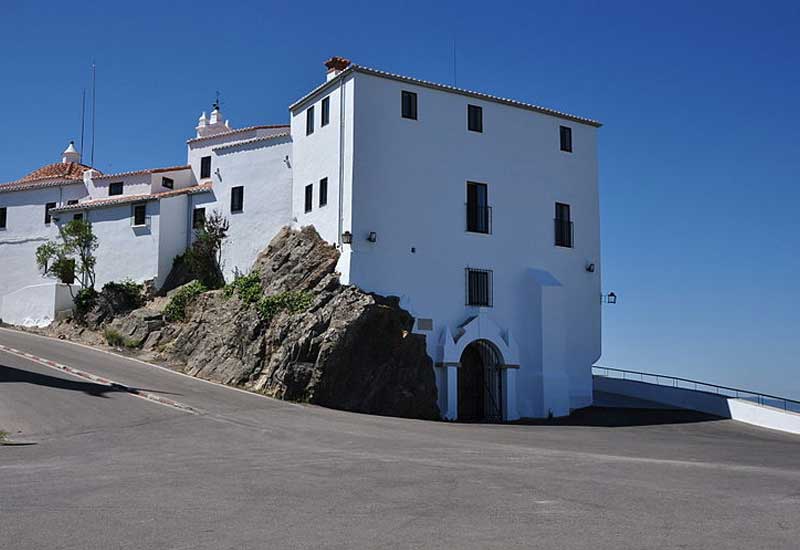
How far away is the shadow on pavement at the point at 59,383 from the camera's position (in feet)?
81.0

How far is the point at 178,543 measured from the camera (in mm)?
8305

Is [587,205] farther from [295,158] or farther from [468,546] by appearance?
[468,546]

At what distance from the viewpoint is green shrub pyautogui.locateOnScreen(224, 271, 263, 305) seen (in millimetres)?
32094

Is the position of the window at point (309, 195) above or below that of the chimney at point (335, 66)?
below

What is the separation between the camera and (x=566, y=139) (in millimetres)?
35062

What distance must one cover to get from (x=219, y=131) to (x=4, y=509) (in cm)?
3933

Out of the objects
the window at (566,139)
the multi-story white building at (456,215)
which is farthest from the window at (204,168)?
the window at (566,139)

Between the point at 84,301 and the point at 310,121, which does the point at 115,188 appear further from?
the point at 310,121

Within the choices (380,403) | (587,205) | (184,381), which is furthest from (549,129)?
(184,381)

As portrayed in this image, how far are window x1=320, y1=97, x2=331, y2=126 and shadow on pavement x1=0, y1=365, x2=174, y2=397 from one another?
41.4ft

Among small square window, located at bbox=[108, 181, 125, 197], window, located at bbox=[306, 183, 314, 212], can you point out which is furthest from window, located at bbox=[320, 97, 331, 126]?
small square window, located at bbox=[108, 181, 125, 197]

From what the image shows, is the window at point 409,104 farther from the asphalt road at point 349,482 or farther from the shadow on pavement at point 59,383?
the shadow on pavement at point 59,383

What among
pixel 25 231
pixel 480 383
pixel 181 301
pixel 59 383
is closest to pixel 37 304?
pixel 25 231

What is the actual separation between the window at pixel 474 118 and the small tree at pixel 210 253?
1203cm
